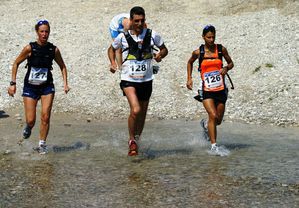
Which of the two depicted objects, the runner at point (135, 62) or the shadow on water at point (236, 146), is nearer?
the runner at point (135, 62)

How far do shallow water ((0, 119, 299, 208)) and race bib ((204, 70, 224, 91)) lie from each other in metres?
1.10

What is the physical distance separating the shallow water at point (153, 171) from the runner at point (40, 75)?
65cm

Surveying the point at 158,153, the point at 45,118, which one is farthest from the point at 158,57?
the point at 45,118

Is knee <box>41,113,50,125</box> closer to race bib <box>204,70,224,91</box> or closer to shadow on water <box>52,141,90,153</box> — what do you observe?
shadow on water <box>52,141,90,153</box>

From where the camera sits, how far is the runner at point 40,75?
10023 mm

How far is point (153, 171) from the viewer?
350 inches

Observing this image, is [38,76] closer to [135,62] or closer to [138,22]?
[135,62]

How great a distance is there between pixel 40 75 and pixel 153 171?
2685mm

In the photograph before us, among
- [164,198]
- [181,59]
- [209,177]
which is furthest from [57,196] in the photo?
[181,59]

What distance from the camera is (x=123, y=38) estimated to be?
9.84 m

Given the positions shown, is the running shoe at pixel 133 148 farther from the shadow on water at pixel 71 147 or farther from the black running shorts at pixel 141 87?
the shadow on water at pixel 71 147

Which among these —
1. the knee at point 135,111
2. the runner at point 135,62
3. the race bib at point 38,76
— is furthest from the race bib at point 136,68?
the race bib at point 38,76

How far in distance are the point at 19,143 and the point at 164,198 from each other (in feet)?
15.7

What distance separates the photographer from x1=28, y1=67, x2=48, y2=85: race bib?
1015 centimetres
